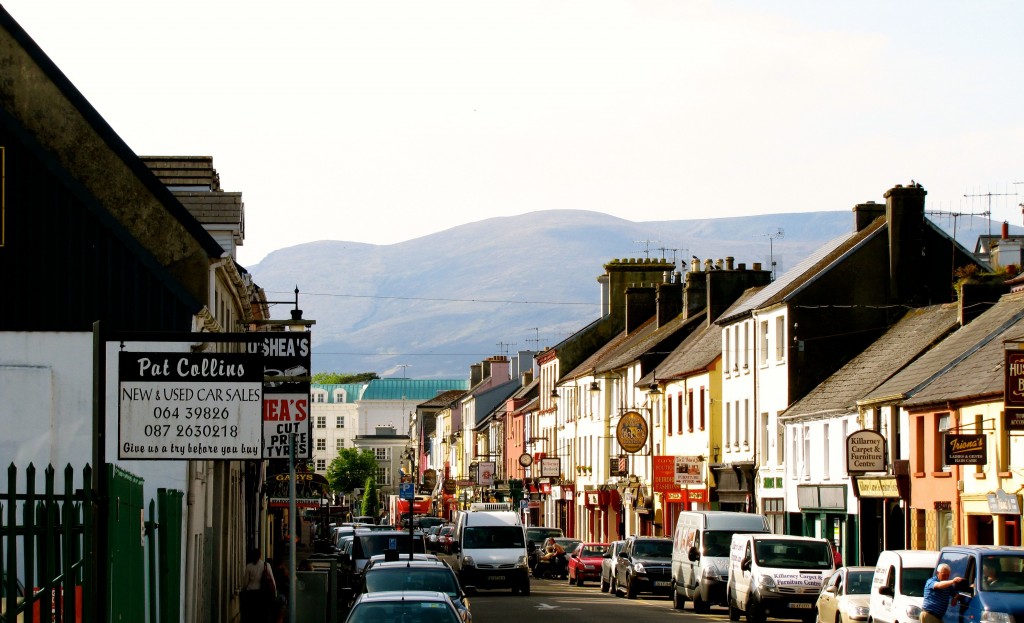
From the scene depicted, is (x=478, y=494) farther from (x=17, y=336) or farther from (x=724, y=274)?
(x=17, y=336)

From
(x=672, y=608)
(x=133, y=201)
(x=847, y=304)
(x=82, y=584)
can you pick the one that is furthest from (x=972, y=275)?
(x=82, y=584)

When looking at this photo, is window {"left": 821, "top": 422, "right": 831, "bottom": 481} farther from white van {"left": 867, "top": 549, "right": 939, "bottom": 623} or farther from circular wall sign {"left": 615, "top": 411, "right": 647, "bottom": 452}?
white van {"left": 867, "top": 549, "right": 939, "bottom": 623}

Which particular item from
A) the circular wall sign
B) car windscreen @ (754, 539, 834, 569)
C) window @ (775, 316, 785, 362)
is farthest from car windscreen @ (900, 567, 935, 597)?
the circular wall sign

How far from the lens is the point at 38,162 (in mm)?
23328

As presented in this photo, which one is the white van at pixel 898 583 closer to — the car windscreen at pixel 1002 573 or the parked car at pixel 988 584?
the parked car at pixel 988 584

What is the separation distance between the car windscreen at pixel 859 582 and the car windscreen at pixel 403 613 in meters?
12.0

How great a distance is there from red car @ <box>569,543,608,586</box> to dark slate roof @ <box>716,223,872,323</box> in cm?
1001

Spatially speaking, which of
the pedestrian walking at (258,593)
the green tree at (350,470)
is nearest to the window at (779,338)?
the pedestrian walking at (258,593)

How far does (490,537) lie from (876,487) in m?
11.4

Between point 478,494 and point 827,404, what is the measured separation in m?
67.8

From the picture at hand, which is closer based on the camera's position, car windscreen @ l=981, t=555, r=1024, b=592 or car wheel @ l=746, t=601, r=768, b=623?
car windscreen @ l=981, t=555, r=1024, b=592

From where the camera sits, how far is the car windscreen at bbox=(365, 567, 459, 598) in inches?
978

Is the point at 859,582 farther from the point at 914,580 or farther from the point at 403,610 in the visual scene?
the point at 403,610

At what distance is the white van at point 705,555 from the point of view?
37062 mm
